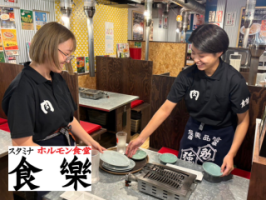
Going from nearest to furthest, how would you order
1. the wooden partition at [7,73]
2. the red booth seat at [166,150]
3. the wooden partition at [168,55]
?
the red booth seat at [166,150]
the wooden partition at [7,73]
the wooden partition at [168,55]

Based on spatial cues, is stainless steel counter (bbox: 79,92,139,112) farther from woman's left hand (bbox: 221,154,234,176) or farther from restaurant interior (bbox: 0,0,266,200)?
woman's left hand (bbox: 221,154,234,176)

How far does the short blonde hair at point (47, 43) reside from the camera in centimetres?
117

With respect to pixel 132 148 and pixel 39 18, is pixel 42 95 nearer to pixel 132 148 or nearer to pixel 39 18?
pixel 132 148

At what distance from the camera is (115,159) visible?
50.3 inches

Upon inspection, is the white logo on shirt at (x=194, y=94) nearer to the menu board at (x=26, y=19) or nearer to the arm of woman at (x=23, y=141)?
the arm of woman at (x=23, y=141)

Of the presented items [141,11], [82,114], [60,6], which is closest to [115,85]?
[82,114]

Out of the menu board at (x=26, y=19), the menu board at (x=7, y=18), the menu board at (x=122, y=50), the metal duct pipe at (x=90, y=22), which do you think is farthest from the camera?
the menu board at (x=122, y=50)

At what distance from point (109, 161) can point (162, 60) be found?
4.41m

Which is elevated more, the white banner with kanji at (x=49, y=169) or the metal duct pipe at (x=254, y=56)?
the metal duct pipe at (x=254, y=56)

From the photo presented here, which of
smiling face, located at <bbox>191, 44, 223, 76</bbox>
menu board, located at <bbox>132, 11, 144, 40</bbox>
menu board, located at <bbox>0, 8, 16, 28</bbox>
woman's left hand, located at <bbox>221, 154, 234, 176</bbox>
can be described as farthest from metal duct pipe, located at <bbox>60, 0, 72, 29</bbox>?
menu board, located at <bbox>132, 11, 144, 40</bbox>

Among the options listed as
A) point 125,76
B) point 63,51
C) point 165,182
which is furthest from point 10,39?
point 165,182

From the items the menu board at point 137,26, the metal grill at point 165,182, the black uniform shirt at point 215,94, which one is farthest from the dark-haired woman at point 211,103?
the menu board at point 137,26

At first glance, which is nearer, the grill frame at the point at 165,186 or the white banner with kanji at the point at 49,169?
the grill frame at the point at 165,186

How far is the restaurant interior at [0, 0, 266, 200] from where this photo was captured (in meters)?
1.10
